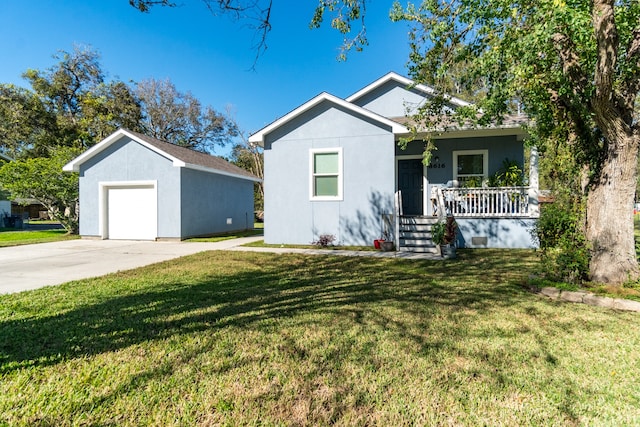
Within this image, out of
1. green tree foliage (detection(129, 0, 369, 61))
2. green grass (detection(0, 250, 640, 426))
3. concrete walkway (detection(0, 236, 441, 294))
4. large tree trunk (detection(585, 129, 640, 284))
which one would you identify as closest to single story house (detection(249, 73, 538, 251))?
concrete walkway (detection(0, 236, 441, 294))

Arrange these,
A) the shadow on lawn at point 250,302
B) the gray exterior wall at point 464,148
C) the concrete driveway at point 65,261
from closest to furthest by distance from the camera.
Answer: the shadow on lawn at point 250,302
the concrete driveway at point 65,261
the gray exterior wall at point 464,148

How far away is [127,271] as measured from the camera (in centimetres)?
635

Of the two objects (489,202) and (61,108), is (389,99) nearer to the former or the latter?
(489,202)

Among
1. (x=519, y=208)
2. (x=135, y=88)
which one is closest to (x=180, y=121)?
(x=135, y=88)

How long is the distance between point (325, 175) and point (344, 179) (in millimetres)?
636

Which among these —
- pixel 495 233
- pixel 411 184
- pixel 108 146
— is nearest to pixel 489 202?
pixel 495 233

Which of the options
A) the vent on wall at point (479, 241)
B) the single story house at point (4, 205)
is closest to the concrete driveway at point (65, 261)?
the vent on wall at point (479, 241)

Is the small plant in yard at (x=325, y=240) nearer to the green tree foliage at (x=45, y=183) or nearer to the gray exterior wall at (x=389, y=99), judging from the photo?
the gray exterior wall at (x=389, y=99)

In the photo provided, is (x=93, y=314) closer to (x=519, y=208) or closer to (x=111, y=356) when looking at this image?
(x=111, y=356)

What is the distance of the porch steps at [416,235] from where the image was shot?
881 centimetres

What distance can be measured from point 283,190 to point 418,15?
6.13 metres

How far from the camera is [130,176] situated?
1241 centimetres

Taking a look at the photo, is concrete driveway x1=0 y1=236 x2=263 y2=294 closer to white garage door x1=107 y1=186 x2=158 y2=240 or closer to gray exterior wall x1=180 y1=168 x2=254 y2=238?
white garage door x1=107 y1=186 x2=158 y2=240

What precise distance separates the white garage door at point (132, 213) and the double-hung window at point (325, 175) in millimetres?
6622
